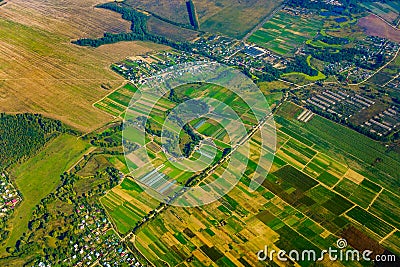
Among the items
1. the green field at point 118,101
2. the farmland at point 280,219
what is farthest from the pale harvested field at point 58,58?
the farmland at point 280,219

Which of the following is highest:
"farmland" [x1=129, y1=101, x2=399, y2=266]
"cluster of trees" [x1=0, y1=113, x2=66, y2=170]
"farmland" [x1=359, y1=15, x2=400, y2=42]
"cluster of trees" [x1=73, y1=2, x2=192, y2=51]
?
"farmland" [x1=129, y1=101, x2=399, y2=266]

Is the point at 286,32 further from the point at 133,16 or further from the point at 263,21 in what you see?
the point at 133,16

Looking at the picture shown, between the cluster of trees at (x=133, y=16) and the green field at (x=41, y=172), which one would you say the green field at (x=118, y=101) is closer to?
the green field at (x=41, y=172)

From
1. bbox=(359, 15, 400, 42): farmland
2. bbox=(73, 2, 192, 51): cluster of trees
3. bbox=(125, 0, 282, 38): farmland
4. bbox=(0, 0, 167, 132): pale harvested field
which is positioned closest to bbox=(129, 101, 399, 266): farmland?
bbox=(0, 0, 167, 132): pale harvested field

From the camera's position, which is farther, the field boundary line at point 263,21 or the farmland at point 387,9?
the farmland at point 387,9

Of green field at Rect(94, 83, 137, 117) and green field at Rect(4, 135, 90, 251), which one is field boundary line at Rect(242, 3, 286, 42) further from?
green field at Rect(4, 135, 90, 251)
